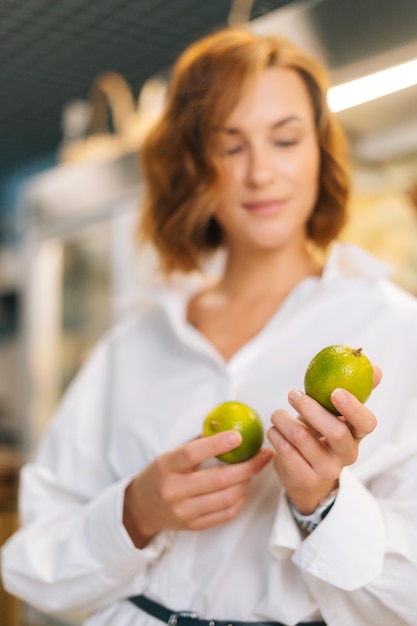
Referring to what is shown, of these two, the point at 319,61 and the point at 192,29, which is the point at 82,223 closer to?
the point at 192,29

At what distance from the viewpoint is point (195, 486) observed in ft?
3.11

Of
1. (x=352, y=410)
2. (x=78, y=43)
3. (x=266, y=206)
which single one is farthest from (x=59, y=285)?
(x=352, y=410)

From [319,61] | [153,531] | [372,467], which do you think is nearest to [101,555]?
[153,531]

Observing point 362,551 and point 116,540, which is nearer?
point 362,551

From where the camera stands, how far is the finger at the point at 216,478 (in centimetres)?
94

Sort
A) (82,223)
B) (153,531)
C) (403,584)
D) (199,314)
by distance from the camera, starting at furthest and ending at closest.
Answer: (82,223) < (199,314) < (153,531) < (403,584)

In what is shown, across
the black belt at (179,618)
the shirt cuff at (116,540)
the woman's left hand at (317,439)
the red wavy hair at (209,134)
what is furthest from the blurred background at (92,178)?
the woman's left hand at (317,439)

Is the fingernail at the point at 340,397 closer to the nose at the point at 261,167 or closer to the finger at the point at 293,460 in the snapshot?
the finger at the point at 293,460

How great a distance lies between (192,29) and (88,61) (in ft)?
1.92

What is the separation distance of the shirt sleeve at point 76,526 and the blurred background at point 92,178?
1.00 feet

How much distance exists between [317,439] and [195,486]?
21 centimetres

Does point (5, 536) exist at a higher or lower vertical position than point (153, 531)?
lower

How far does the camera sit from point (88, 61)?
2848 mm

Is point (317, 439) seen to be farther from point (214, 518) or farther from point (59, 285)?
point (59, 285)
